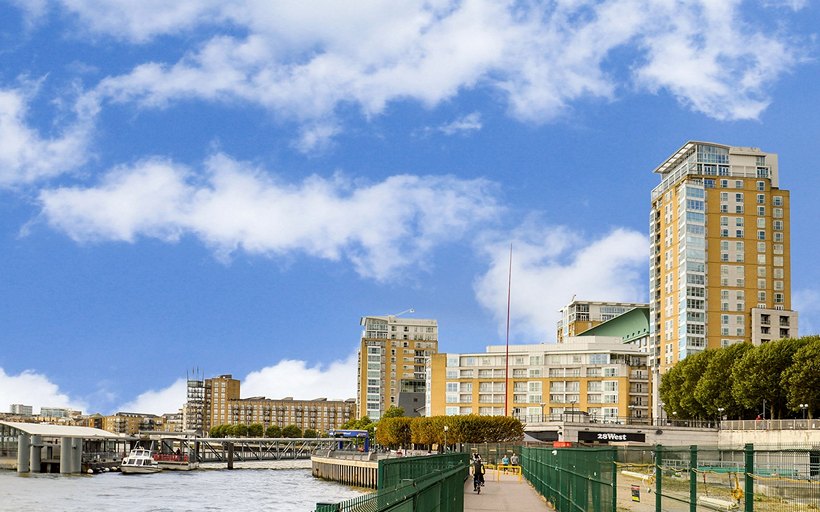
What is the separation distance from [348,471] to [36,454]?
141 ft

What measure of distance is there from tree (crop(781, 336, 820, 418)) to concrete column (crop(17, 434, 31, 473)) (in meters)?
88.1

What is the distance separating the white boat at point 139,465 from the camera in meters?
137

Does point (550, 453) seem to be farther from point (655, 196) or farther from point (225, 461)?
point (225, 461)

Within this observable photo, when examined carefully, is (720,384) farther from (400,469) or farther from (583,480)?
(400,469)

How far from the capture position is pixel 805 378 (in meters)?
101

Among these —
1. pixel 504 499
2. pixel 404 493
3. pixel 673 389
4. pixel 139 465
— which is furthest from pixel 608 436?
pixel 404 493

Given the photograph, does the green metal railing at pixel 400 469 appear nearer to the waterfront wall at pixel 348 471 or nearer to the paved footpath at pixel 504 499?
the paved footpath at pixel 504 499

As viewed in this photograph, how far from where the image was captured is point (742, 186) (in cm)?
15238

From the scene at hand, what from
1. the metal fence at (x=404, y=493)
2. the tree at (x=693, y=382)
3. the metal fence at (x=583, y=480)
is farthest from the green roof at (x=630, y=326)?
the metal fence at (x=404, y=493)

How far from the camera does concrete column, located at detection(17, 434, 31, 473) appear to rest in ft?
420

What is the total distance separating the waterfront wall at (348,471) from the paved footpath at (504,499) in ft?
135

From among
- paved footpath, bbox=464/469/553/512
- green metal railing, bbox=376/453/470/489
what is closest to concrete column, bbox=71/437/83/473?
paved footpath, bbox=464/469/553/512

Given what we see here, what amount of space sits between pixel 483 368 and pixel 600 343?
18.0m

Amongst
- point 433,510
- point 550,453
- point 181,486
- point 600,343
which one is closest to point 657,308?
point 600,343
